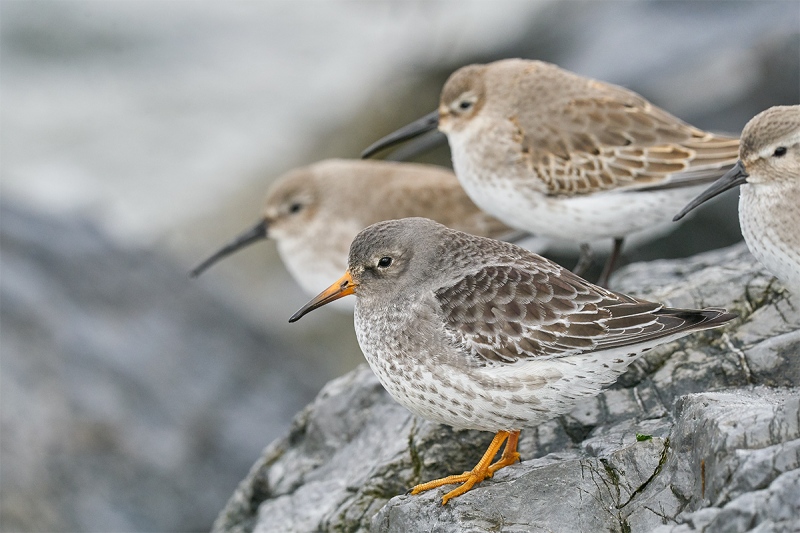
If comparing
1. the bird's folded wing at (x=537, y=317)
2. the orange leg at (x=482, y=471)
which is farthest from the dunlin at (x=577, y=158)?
the orange leg at (x=482, y=471)

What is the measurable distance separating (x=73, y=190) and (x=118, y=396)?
10.9 m

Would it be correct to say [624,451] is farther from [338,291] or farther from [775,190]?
[338,291]

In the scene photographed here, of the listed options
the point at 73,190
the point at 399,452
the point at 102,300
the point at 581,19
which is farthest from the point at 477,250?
the point at 73,190

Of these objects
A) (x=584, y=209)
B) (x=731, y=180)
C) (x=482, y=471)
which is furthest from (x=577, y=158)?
(x=482, y=471)

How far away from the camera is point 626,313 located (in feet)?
15.9

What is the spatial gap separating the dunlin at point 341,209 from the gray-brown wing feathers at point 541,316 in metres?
3.14

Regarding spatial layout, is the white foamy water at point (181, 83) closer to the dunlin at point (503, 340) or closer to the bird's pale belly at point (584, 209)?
the bird's pale belly at point (584, 209)

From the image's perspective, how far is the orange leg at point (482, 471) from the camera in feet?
15.7

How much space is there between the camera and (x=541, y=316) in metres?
4.85

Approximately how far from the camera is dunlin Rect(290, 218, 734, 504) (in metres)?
4.76

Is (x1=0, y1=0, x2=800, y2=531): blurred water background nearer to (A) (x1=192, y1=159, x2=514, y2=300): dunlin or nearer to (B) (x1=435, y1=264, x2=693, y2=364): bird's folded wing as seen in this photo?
(A) (x1=192, y1=159, x2=514, y2=300): dunlin

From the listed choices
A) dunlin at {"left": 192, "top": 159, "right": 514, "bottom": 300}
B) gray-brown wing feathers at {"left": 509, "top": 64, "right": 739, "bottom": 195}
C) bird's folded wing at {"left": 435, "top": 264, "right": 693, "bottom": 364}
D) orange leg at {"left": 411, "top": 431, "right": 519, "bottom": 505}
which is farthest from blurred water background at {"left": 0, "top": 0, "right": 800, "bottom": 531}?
bird's folded wing at {"left": 435, "top": 264, "right": 693, "bottom": 364}

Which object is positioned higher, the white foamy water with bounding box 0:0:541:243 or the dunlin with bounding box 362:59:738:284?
the dunlin with bounding box 362:59:738:284

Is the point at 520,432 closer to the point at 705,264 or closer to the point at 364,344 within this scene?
the point at 364,344
